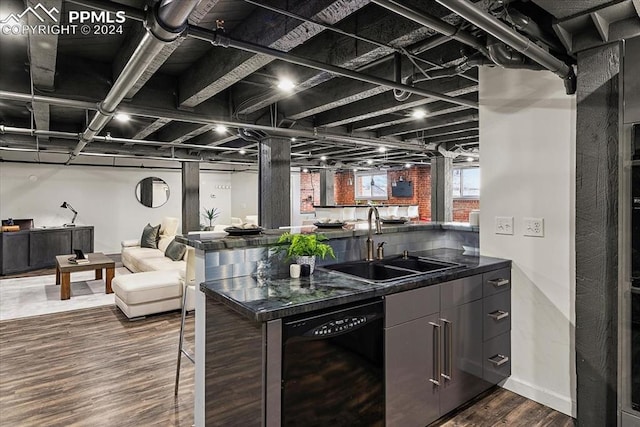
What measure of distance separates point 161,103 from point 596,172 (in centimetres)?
382

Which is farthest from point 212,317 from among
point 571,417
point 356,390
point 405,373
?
point 571,417

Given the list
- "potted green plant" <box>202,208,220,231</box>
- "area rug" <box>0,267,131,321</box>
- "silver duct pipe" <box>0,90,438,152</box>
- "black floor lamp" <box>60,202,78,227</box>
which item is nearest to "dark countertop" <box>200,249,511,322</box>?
"silver duct pipe" <box>0,90,438,152</box>

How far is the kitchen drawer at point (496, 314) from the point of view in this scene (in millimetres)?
2551

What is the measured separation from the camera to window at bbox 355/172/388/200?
13.4m

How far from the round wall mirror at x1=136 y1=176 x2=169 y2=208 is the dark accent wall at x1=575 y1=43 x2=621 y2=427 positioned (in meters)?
9.75

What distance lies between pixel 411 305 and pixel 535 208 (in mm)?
1230

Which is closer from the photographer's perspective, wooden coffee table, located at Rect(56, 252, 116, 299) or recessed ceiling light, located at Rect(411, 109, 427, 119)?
recessed ceiling light, located at Rect(411, 109, 427, 119)

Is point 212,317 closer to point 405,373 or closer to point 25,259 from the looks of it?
point 405,373

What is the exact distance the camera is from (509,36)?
171cm

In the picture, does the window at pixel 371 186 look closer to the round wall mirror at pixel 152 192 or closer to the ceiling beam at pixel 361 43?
the round wall mirror at pixel 152 192

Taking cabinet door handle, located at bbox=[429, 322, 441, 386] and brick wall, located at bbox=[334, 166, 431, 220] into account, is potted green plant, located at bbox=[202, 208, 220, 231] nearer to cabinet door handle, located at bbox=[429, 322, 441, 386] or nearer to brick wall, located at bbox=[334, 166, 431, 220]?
brick wall, located at bbox=[334, 166, 431, 220]

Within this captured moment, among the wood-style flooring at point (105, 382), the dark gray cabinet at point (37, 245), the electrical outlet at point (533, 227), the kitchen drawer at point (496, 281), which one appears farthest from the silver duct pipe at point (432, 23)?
the dark gray cabinet at point (37, 245)

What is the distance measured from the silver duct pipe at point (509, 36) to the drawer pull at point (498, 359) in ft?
6.00

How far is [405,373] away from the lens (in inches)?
80.7
